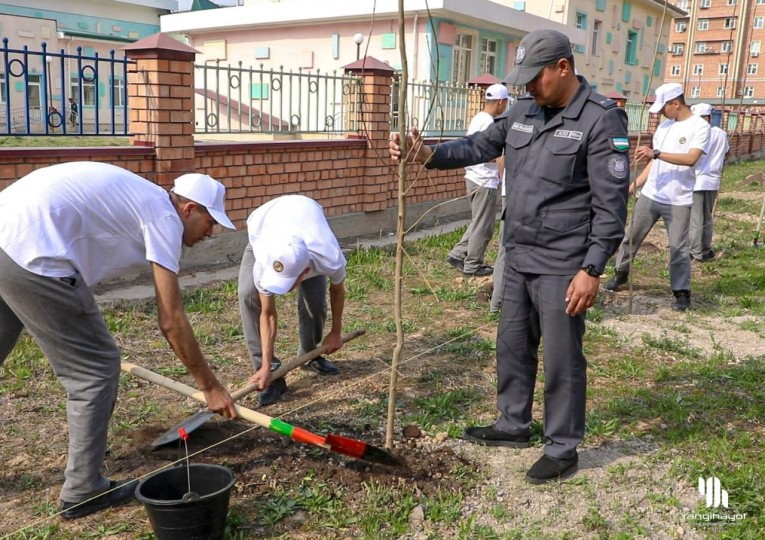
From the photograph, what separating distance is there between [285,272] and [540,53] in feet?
4.70

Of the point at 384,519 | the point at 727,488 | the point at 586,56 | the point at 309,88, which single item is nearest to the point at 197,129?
the point at 309,88

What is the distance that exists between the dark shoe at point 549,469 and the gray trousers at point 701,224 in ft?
18.3

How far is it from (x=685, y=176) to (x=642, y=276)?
164cm

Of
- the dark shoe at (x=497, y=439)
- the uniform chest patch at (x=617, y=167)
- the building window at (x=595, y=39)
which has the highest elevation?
the building window at (x=595, y=39)

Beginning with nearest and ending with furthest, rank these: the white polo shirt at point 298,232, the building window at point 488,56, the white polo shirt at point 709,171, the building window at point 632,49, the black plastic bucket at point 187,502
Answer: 1. the black plastic bucket at point 187,502
2. the white polo shirt at point 298,232
3. the white polo shirt at point 709,171
4. the building window at point 488,56
5. the building window at point 632,49

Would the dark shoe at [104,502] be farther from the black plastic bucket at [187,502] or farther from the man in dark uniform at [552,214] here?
the man in dark uniform at [552,214]

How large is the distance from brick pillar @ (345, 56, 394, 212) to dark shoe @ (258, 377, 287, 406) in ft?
15.9

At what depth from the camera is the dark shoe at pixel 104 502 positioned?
269 cm

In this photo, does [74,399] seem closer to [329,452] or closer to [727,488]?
Result: [329,452]

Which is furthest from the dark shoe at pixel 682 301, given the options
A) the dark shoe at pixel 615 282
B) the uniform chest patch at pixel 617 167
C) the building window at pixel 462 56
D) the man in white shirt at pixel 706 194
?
the building window at pixel 462 56

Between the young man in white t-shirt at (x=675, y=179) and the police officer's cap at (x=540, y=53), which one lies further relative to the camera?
the young man in white t-shirt at (x=675, y=179)

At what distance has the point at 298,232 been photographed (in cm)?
326

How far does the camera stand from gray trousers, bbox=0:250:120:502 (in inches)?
94.8

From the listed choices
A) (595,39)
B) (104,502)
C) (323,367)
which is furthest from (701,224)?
(595,39)
